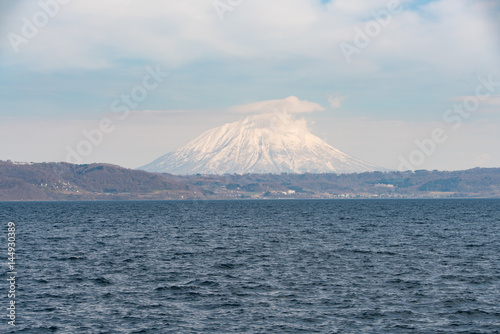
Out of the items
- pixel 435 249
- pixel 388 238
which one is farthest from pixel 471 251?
pixel 388 238

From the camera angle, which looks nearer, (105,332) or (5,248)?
(105,332)

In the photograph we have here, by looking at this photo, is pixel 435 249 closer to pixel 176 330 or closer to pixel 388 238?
pixel 388 238

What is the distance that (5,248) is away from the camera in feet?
250

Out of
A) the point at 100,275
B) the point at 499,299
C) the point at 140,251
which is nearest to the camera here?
the point at 499,299

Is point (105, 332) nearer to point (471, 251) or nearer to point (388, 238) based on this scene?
point (471, 251)

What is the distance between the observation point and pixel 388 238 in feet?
301

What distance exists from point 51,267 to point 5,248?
22507 millimetres

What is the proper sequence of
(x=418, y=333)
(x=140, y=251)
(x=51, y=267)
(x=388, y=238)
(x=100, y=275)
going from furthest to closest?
(x=388, y=238) → (x=140, y=251) → (x=51, y=267) → (x=100, y=275) → (x=418, y=333)

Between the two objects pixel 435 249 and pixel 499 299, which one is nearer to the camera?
pixel 499 299

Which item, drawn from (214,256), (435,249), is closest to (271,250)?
(214,256)

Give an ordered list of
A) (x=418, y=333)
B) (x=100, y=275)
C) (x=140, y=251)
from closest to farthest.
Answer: (x=418, y=333) < (x=100, y=275) < (x=140, y=251)

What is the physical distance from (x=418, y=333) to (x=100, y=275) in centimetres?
3379

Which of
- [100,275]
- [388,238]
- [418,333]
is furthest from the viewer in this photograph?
[388,238]

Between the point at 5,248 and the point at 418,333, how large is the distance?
64.5 m
